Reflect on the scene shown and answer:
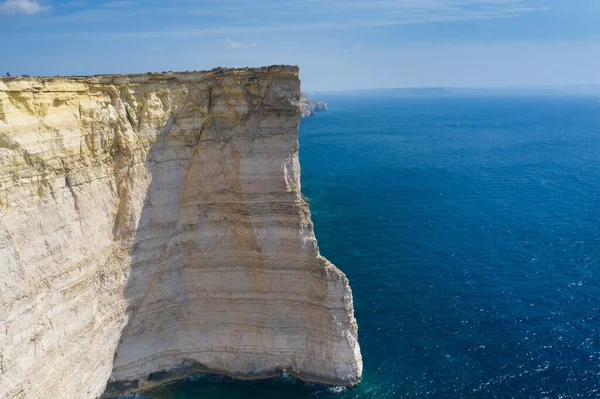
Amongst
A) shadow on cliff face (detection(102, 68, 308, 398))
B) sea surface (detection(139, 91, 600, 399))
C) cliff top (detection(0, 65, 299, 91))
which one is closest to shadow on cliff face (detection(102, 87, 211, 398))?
shadow on cliff face (detection(102, 68, 308, 398))

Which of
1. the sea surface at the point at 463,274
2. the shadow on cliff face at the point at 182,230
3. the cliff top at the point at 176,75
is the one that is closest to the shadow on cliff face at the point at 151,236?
the shadow on cliff face at the point at 182,230

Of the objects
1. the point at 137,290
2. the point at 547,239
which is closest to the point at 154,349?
the point at 137,290

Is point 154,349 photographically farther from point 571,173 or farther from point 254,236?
point 571,173

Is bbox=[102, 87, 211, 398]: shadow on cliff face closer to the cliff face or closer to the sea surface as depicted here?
the cliff face

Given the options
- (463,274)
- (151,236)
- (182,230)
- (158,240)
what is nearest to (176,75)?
(182,230)

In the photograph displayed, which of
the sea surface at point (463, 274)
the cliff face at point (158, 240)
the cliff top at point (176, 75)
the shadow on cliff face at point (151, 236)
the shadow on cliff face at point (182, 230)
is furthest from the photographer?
the sea surface at point (463, 274)

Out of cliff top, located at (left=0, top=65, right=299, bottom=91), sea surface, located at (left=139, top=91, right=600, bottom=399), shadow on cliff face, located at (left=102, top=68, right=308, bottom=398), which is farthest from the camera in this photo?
sea surface, located at (left=139, top=91, right=600, bottom=399)

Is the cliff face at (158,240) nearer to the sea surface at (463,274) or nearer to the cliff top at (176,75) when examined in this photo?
the cliff top at (176,75)
